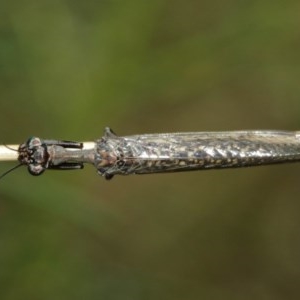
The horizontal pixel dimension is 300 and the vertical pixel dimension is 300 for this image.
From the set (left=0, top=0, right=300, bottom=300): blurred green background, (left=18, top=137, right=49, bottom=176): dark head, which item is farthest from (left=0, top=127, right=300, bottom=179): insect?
(left=0, top=0, right=300, bottom=300): blurred green background

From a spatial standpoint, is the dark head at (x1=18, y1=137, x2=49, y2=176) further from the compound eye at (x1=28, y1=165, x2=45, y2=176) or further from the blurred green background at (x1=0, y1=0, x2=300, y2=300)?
the blurred green background at (x1=0, y1=0, x2=300, y2=300)

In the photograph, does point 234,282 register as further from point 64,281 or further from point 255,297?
point 64,281

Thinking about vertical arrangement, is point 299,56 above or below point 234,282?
above

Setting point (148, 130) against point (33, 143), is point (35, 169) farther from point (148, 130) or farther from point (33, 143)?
point (148, 130)

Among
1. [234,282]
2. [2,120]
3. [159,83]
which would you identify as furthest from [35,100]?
[234,282]

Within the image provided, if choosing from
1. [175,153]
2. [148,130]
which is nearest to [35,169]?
[175,153]

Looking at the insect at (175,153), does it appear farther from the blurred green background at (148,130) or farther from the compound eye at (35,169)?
the blurred green background at (148,130)
